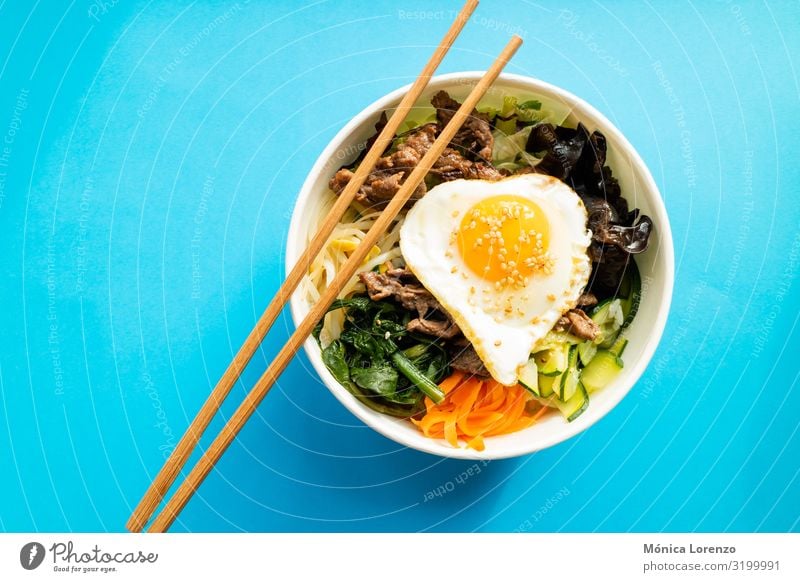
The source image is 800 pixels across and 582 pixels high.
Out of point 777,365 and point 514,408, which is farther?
point 777,365

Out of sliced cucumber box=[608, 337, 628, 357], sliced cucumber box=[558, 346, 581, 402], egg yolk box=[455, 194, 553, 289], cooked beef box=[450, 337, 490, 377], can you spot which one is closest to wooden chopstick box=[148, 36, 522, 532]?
egg yolk box=[455, 194, 553, 289]

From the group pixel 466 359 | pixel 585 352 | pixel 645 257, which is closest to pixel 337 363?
pixel 466 359

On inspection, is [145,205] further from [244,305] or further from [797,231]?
[797,231]

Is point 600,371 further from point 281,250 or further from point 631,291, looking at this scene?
point 281,250

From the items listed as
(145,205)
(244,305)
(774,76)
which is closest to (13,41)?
(145,205)

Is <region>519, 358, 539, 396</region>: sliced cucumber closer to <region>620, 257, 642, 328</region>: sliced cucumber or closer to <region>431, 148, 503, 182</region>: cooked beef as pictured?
<region>620, 257, 642, 328</region>: sliced cucumber

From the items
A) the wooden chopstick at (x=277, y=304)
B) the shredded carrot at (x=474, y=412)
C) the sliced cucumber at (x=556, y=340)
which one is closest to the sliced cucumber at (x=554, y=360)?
the sliced cucumber at (x=556, y=340)
